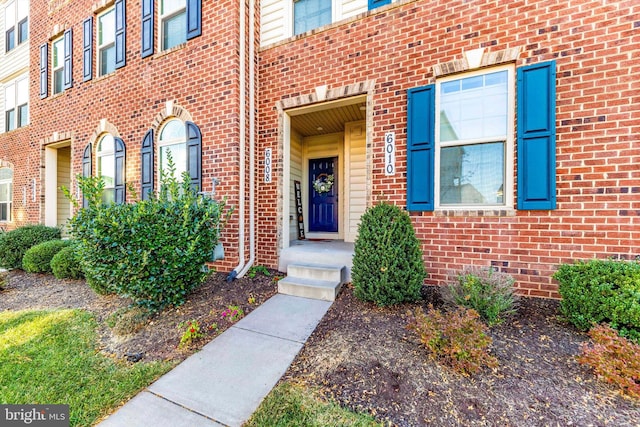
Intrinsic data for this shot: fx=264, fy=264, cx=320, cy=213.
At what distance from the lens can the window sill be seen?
3252 millimetres

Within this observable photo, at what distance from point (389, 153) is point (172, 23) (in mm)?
4919

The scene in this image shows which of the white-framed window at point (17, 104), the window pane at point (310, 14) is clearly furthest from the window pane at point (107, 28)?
the white-framed window at point (17, 104)

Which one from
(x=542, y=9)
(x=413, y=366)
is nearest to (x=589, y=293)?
(x=413, y=366)

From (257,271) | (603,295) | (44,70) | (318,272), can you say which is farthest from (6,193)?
(603,295)

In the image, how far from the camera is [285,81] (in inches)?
177

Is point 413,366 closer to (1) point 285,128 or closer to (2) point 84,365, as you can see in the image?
(2) point 84,365

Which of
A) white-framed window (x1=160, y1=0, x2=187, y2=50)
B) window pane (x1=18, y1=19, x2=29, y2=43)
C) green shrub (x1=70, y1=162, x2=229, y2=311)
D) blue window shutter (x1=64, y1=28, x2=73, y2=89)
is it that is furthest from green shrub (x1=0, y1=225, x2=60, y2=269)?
window pane (x1=18, y1=19, x2=29, y2=43)

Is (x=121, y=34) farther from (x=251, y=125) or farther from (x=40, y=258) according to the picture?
(x=40, y=258)

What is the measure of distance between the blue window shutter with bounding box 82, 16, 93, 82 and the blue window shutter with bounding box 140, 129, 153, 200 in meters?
2.66

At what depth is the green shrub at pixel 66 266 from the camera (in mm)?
4570

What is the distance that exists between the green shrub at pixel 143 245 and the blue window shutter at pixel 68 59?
18.4 ft

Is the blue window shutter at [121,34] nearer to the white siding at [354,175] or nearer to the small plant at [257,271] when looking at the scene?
the white siding at [354,175]

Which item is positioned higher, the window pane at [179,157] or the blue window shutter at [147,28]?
the blue window shutter at [147,28]

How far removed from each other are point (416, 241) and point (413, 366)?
1421 millimetres
